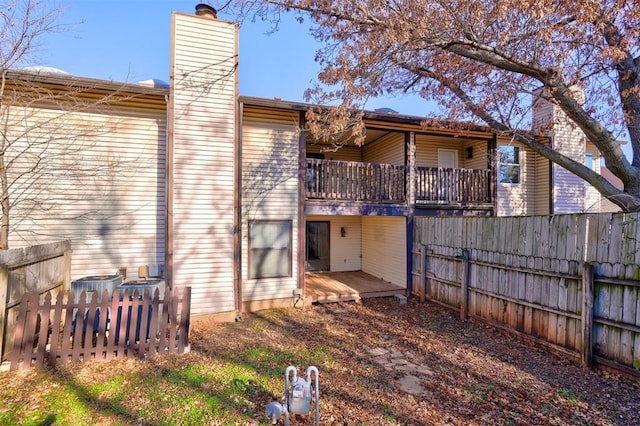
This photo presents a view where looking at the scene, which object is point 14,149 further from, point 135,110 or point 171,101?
point 171,101

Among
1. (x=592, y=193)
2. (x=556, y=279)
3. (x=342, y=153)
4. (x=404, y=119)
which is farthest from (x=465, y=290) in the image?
(x=592, y=193)

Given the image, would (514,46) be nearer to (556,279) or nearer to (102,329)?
(556,279)

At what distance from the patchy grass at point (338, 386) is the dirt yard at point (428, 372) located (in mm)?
18

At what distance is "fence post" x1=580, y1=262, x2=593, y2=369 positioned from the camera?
4.85m

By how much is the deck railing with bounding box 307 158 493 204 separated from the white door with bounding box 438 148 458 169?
1.66m

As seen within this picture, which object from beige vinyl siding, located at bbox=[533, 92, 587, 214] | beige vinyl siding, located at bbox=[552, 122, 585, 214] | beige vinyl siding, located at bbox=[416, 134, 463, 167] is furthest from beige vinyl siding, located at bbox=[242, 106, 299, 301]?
beige vinyl siding, located at bbox=[552, 122, 585, 214]

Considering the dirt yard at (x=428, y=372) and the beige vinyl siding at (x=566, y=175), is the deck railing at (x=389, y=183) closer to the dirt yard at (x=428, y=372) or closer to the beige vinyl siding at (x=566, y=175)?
the beige vinyl siding at (x=566, y=175)

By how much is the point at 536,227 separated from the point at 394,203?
402cm

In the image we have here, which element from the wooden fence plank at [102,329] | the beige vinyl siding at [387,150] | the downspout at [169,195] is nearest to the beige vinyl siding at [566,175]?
the beige vinyl siding at [387,150]

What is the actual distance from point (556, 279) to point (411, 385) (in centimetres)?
327

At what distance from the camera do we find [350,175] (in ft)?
29.8

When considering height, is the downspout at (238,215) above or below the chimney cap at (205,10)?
below

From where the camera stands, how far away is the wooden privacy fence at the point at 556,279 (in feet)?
14.8

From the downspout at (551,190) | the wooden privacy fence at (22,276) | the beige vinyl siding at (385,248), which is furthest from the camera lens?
the downspout at (551,190)
